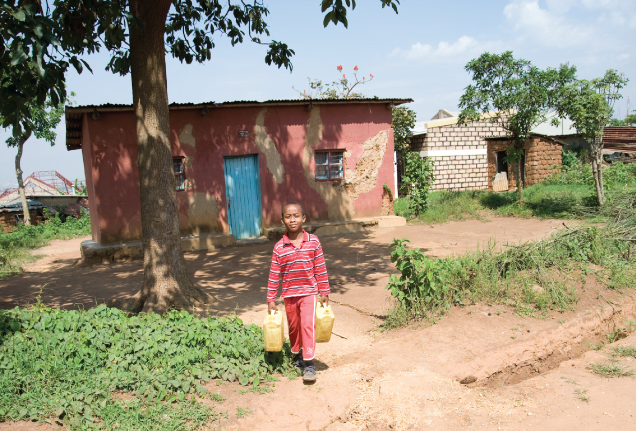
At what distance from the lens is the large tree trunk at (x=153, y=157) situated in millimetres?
6094

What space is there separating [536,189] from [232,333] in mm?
15744

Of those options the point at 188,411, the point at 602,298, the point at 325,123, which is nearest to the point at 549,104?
the point at 325,123

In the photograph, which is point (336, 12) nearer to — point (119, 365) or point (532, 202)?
point (119, 365)

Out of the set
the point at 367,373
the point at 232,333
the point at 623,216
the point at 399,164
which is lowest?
the point at 367,373

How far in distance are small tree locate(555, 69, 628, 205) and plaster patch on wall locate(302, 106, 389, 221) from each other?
16.2ft

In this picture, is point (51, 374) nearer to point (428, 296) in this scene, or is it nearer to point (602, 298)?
point (428, 296)

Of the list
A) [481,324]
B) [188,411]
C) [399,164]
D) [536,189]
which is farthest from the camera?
[399,164]

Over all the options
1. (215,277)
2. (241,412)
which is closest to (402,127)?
(215,277)

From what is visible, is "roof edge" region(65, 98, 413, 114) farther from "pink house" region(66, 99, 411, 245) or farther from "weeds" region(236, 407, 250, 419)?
"weeds" region(236, 407, 250, 419)

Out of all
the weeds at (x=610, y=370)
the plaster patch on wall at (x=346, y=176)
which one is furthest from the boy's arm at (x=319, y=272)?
the plaster patch on wall at (x=346, y=176)

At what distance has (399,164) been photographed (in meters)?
19.9

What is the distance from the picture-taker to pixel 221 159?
11867 mm

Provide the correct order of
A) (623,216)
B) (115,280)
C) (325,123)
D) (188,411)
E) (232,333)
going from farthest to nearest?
(325,123) → (115,280) → (623,216) → (232,333) → (188,411)

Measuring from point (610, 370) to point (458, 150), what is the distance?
626 inches
